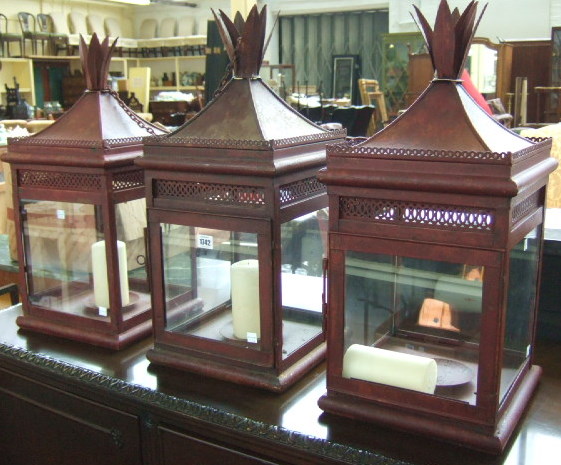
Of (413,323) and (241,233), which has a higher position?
(241,233)

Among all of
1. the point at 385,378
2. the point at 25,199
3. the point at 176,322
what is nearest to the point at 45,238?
the point at 25,199

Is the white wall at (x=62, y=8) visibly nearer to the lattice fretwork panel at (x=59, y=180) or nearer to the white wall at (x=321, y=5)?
the white wall at (x=321, y=5)

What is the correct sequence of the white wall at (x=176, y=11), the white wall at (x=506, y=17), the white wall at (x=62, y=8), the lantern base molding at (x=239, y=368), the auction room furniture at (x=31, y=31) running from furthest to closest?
the white wall at (x=176, y=11)
the white wall at (x=62, y=8)
the auction room furniture at (x=31, y=31)
the white wall at (x=506, y=17)
the lantern base molding at (x=239, y=368)

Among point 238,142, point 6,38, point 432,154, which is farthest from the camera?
point 6,38

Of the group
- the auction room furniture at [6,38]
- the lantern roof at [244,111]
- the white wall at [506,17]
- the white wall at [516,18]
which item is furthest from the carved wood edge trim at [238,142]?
the auction room furniture at [6,38]

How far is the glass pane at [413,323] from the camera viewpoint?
71cm

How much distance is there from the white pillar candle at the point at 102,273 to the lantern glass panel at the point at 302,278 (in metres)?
0.29

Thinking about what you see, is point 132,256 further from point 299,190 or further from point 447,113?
point 447,113

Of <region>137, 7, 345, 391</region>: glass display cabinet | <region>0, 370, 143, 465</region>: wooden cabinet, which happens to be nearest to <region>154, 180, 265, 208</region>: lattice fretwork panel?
<region>137, 7, 345, 391</region>: glass display cabinet

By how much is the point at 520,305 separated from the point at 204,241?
42cm

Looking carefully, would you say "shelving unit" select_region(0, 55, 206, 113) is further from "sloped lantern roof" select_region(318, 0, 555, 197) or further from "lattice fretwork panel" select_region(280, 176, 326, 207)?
"sloped lantern roof" select_region(318, 0, 555, 197)

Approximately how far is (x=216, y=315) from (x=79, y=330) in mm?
242

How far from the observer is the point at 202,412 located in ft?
2.60

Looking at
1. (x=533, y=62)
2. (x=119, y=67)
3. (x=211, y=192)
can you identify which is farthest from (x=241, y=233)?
(x=119, y=67)
